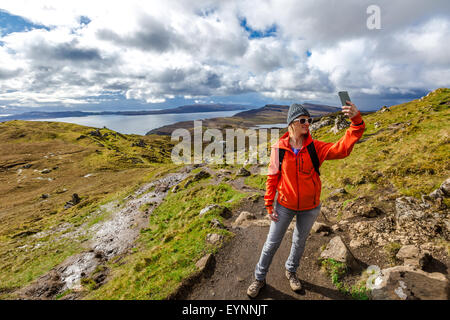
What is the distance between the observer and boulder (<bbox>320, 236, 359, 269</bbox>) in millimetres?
7160

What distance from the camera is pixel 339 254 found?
24.3 ft

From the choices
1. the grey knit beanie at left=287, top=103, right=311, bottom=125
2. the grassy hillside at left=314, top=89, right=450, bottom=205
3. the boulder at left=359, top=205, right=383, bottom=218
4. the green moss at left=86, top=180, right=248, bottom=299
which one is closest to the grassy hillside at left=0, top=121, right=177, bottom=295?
the green moss at left=86, top=180, right=248, bottom=299

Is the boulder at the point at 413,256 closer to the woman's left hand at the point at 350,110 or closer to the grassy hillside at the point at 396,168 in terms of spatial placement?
the grassy hillside at the point at 396,168

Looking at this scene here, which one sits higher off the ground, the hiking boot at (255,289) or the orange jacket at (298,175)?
Result: the orange jacket at (298,175)

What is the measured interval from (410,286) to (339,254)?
232 cm

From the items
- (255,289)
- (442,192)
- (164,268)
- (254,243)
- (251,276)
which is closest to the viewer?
(255,289)

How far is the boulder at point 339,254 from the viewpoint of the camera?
7.16 metres

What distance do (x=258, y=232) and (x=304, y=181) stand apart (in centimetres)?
707

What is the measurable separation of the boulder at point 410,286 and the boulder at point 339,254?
110 cm

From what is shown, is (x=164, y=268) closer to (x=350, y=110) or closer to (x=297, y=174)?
(x=297, y=174)

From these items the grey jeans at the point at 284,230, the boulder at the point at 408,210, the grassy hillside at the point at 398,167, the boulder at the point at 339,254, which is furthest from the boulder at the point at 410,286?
the grassy hillside at the point at 398,167

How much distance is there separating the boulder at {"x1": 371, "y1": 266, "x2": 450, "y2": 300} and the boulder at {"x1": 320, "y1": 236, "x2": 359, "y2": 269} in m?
1.10

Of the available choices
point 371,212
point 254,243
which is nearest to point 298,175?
A: point 254,243

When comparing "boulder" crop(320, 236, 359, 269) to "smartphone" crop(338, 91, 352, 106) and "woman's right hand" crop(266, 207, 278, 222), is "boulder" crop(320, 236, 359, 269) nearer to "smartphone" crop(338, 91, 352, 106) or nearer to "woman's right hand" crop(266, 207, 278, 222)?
"woman's right hand" crop(266, 207, 278, 222)
